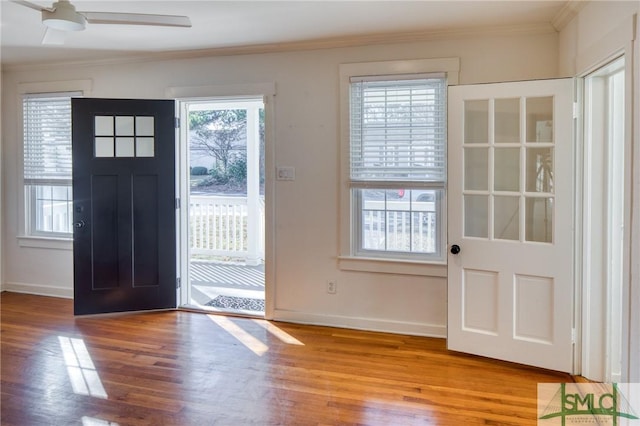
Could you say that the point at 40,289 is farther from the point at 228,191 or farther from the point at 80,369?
the point at 228,191

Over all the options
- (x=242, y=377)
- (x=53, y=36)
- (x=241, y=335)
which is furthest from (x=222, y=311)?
(x=53, y=36)

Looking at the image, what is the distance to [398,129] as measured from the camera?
3391 millimetres

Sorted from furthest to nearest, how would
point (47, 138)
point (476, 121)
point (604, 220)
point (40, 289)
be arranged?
point (40, 289) → point (47, 138) → point (476, 121) → point (604, 220)

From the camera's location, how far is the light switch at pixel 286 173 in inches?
145

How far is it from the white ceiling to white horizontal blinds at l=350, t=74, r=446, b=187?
41 centimetres

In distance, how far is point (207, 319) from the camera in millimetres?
3787

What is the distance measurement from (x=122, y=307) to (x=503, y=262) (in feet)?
11.2

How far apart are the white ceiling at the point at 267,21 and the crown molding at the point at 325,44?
0.12 feet

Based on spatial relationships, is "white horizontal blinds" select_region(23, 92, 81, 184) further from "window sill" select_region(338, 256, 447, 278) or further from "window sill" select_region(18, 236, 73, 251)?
"window sill" select_region(338, 256, 447, 278)

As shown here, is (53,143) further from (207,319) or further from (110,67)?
(207,319)

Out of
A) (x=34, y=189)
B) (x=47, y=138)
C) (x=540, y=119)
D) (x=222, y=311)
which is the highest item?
(x=47, y=138)

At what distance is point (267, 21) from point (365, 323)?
2563 millimetres

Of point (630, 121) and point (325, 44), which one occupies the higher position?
point (325, 44)

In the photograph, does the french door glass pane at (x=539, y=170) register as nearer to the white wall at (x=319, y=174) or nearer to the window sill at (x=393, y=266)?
the white wall at (x=319, y=174)
